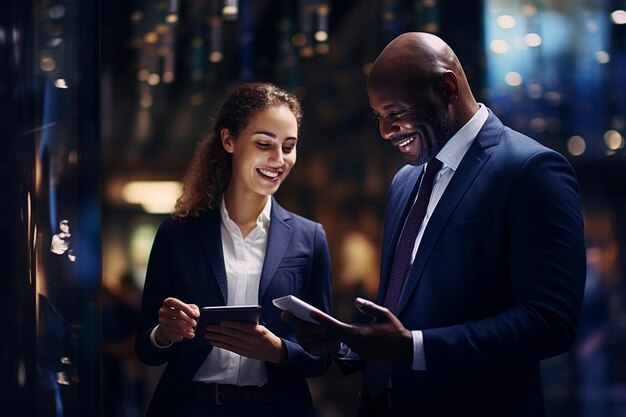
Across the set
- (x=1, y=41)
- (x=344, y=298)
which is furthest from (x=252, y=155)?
(x=344, y=298)

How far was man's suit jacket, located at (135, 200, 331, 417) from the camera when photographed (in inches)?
109

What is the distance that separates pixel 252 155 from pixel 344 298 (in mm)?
7309

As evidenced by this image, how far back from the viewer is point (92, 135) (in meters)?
2.52

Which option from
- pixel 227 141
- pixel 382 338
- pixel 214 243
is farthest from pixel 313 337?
pixel 227 141

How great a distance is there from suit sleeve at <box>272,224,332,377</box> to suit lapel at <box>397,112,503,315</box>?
0.55m

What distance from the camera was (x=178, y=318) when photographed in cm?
262

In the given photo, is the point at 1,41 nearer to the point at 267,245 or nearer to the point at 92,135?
the point at 92,135

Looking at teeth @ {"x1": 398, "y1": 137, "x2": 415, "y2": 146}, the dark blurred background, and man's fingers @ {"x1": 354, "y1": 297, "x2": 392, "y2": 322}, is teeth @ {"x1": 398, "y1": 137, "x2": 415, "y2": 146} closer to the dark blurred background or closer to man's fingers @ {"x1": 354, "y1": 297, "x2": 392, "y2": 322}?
man's fingers @ {"x1": 354, "y1": 297, "x2": 392, "y2": 322}

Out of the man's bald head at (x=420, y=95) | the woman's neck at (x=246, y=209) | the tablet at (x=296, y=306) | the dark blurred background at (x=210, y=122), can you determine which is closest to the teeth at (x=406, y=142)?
the man's bald head at (x=420, y=95)

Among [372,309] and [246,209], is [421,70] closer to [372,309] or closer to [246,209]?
[372,309]

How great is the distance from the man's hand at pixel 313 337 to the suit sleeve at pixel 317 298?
1.15 feet

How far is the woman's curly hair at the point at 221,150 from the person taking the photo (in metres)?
2.97

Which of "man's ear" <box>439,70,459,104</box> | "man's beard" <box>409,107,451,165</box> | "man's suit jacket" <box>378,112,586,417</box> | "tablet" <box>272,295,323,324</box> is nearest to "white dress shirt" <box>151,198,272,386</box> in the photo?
"tablet" <box>272,295,323,324</box>

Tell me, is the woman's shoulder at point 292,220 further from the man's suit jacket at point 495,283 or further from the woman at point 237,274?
the man's suit jacket at point 495,283
